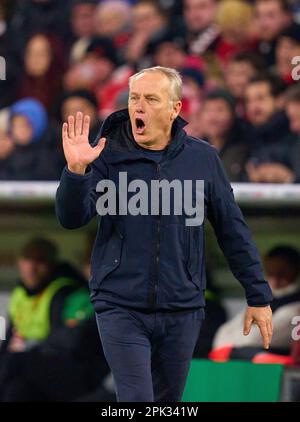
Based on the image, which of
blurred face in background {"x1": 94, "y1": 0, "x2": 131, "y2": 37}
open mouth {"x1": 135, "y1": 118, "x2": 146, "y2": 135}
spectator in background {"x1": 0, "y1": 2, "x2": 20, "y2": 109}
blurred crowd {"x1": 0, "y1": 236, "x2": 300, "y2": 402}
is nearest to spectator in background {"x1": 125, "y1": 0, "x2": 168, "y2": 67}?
blurred face in background {"x1": 94, "y1": 0, "x2": 131, "y2": 37}

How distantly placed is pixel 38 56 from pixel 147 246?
3.96 meters

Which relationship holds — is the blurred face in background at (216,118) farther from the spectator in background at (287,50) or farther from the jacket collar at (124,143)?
the jacket collar at (124,143)

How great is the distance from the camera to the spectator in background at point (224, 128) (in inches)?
257

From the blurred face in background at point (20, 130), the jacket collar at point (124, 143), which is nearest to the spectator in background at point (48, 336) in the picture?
the blurred face in background at point (20, 130)

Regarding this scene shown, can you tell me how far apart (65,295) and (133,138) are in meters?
2.75

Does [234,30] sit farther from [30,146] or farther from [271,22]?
[30,146]

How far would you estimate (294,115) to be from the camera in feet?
21.3

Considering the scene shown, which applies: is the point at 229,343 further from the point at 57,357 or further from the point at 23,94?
the point at 23,94

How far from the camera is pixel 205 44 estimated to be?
7465mm

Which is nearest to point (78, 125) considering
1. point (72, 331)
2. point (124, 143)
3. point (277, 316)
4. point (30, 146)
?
point (124, 143)

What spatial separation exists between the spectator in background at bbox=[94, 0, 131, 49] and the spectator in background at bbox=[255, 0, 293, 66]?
3.59 ft

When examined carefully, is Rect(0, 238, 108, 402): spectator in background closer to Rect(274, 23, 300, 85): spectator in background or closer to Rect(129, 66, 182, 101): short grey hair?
Rect(274, 23, 300, 85): spectator in background

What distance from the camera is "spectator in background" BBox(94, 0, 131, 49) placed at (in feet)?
25.8

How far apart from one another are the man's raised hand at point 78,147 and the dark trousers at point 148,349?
0.60 meters
